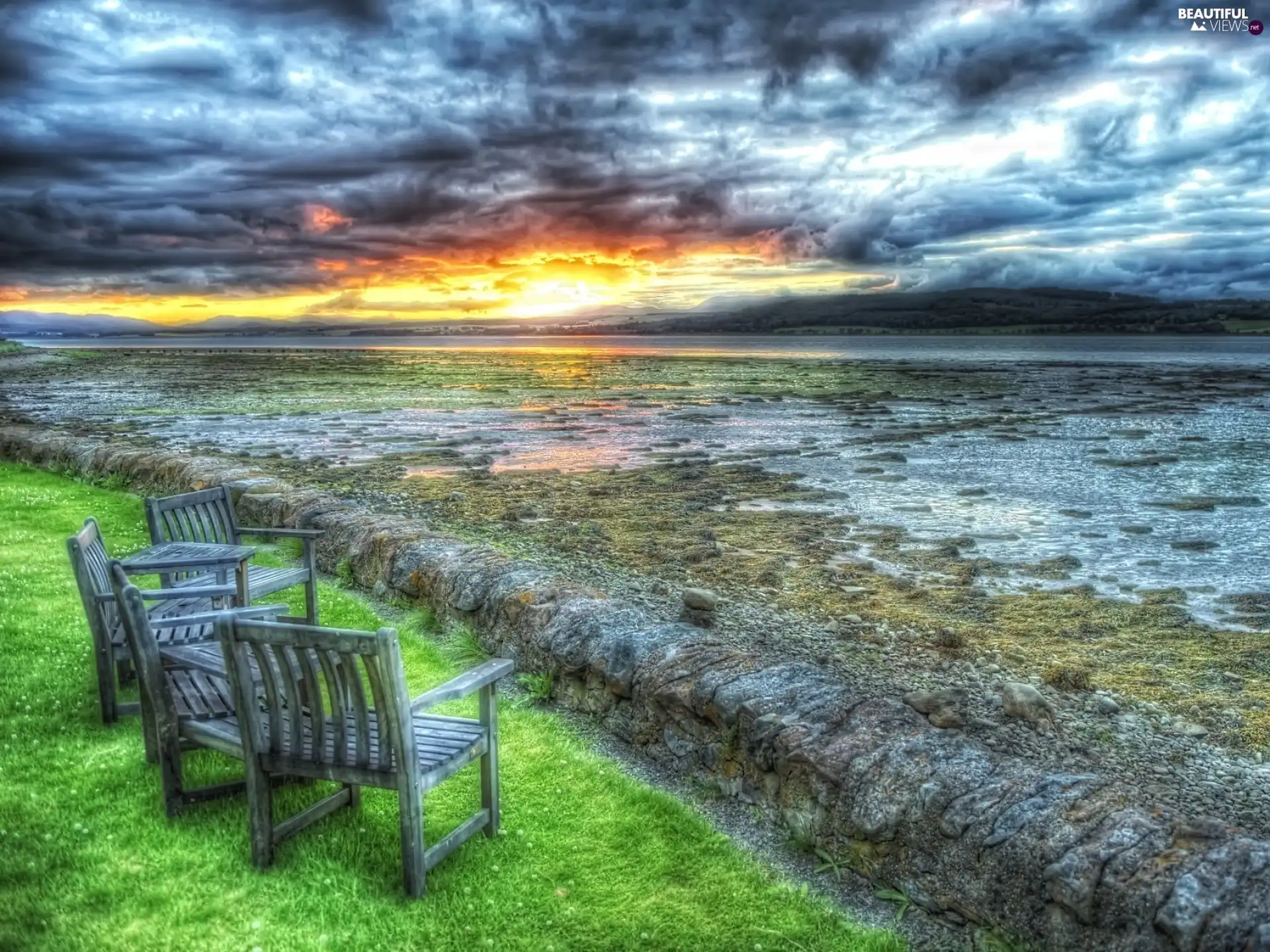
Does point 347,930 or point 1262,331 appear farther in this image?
point 1262,331

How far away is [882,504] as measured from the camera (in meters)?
15.6

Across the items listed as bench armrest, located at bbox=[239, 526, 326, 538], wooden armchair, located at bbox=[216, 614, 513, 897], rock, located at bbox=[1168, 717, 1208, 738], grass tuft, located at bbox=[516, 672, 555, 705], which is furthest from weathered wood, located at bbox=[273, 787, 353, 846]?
rock, located at bbox=[1168, 717, 1208, 738]

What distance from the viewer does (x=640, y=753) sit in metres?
6.18

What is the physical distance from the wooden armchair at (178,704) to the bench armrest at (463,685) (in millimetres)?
1039

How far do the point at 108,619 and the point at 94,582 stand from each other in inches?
10.7

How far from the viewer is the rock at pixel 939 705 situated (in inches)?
243

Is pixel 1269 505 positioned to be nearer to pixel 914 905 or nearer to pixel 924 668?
pixel 924 668

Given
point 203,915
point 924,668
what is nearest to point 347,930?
point 203,915

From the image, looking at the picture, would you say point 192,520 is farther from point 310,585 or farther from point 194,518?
point 310,585

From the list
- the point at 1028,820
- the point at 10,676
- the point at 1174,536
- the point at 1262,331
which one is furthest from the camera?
the point at 1262,331

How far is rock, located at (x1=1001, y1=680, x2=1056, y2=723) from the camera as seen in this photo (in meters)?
6.48

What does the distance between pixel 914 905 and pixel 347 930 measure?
2564mm

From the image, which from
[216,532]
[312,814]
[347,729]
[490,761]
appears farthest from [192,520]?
[347,729]

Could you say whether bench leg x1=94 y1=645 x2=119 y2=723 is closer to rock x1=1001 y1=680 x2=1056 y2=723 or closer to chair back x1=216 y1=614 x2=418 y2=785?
chair back x1=216 y1=614 x2=418 y2=785
